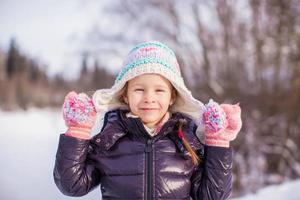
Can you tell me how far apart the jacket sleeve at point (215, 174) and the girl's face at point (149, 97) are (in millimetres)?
247

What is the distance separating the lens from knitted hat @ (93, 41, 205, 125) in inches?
63.4

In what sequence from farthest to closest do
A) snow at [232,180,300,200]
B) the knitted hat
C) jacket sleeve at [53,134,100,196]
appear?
snow at [232,180,300,200] < the knitted hat < jacket sleeve at [53,134,100,196]

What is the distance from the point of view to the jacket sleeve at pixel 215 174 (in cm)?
154

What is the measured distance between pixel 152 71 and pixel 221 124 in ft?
1.13

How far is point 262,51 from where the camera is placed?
9.95 m

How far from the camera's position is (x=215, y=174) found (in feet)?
5.04

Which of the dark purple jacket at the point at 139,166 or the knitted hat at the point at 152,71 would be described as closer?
the dark purple jacket at the point at 139,166

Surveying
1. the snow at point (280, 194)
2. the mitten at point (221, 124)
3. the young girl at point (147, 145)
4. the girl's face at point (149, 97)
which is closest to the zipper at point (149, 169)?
the young girl at point (147, 145)

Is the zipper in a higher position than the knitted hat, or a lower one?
lower

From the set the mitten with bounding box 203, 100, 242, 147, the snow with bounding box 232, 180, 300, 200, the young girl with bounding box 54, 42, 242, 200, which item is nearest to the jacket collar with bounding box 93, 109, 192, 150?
the young girl with bounding box 54, 42, 242, 200

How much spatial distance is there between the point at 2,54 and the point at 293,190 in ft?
90.1

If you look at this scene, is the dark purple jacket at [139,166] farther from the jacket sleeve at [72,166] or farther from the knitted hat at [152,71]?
the knitted hat at [152,71]

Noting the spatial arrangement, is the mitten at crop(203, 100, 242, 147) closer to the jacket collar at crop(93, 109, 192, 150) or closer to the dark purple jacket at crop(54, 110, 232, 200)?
the dark purple jacket at crop(54, 110, 232, 200)

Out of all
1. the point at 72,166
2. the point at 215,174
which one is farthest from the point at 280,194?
the point at 72,166
